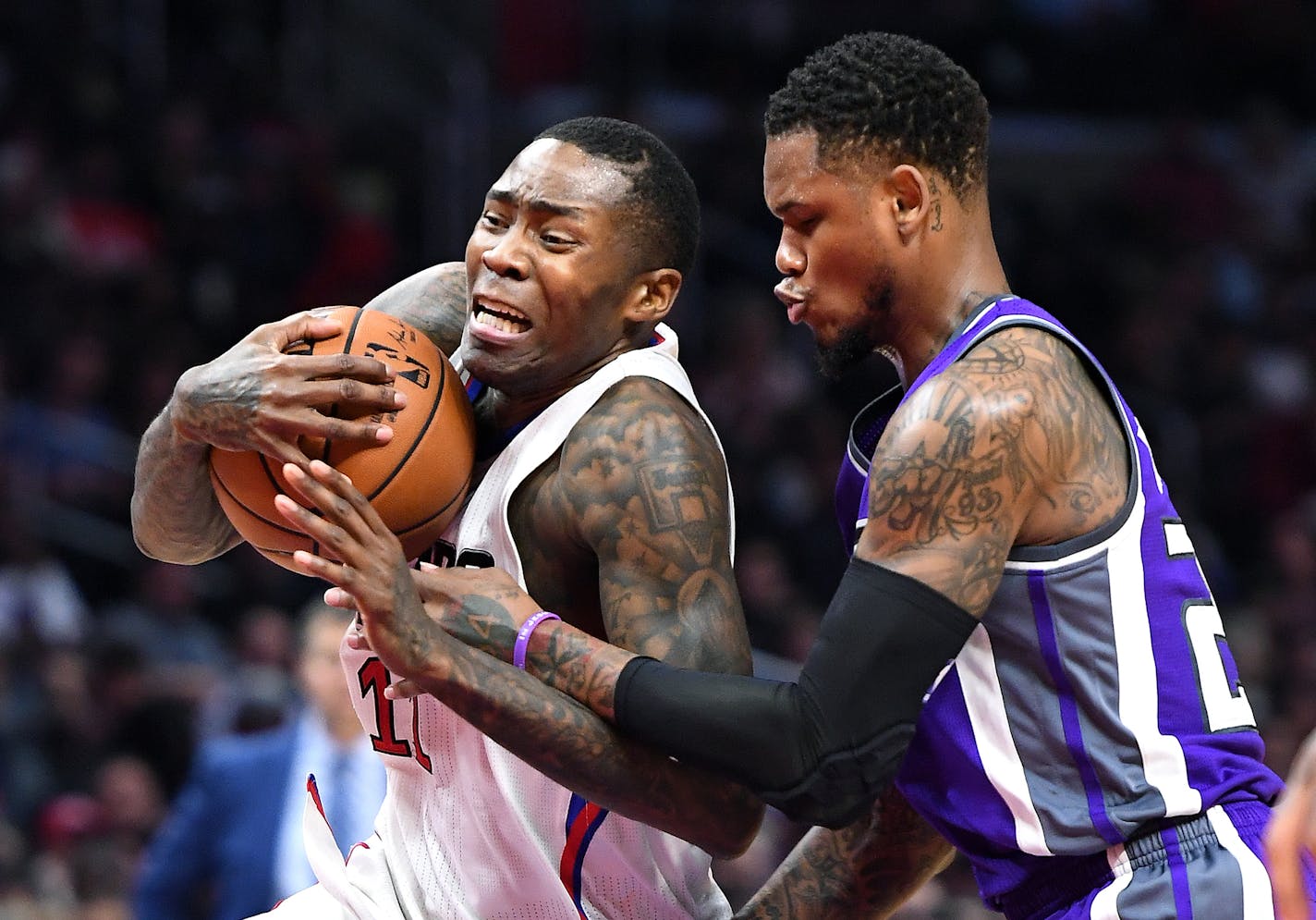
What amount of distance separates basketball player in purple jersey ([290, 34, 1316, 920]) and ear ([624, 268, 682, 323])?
307 millimetres

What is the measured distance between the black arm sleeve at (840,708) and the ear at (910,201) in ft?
1.98

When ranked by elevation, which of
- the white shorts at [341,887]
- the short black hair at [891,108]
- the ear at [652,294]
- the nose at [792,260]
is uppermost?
the short black hair at [891,108]

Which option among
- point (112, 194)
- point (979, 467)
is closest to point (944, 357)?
point (979, 467)

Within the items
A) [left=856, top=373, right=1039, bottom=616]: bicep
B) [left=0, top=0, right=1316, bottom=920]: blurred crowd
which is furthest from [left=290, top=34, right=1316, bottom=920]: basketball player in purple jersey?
[left=0, top=0, right=1316, bottom=920]: blurred crowd

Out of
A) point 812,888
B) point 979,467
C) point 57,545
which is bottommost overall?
point 57,545

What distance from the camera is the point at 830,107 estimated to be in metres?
2.97

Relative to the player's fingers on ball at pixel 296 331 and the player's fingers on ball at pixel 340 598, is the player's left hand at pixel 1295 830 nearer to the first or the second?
the player's fingers on ball at pixel 340 598


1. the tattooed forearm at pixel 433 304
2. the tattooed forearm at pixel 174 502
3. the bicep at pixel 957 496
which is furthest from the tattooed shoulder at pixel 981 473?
the tattooed forearm at pixel 174 502

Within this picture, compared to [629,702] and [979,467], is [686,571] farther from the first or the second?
[979,467]

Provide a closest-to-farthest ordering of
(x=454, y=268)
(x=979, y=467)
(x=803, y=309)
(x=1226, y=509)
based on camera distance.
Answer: (x=979, y=467), (x=803, y=309), (x=454, y=268), (x=1226, y=509)

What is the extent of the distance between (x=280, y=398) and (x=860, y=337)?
0.97m

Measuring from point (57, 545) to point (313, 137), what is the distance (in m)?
3.38

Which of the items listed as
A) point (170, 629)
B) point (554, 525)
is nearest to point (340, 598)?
point (554, 525)

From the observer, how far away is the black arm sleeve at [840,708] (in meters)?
2.67
